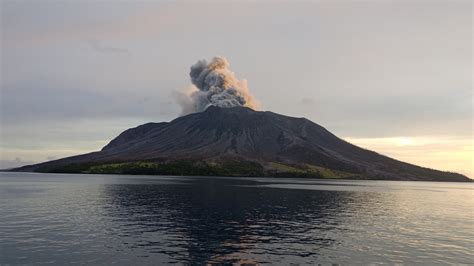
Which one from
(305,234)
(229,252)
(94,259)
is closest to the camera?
(94,259)

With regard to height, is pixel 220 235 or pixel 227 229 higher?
pixel 227 229

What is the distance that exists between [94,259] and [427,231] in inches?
2027

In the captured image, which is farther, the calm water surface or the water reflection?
the water reflection

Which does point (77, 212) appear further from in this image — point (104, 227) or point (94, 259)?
point (94, 259)

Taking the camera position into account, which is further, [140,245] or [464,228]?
[464,228]

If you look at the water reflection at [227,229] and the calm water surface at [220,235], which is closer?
the calm water surface at [220,235]

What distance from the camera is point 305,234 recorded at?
56.4 meters

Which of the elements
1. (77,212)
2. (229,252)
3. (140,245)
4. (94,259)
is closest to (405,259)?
(229,252)

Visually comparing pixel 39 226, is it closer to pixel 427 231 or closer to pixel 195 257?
pixel 195 257

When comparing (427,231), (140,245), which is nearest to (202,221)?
(140,245)

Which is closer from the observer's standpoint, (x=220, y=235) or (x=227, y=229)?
(x=220, y=235)

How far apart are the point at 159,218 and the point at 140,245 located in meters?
21.7

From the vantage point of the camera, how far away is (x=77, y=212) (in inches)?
2859

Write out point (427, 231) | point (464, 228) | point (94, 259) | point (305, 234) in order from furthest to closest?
point (464, 228), point (427, 231), point (305, 234), point (94, 259)
